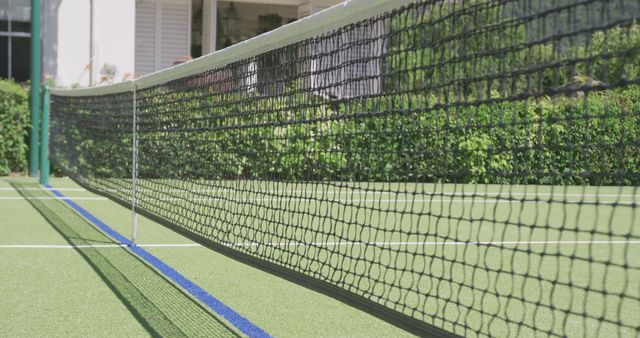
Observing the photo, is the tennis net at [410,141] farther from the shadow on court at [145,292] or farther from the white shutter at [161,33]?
the white shutter at [161,33]

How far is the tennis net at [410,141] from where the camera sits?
116 inches

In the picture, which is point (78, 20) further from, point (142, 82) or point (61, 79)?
point (142, 82)

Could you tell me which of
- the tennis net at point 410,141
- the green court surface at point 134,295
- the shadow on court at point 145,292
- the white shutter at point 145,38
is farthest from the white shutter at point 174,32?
the green court surface at point 134,295

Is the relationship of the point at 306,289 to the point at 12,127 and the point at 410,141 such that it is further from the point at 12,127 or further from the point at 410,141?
the point at 12,127

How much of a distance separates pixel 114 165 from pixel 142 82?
2.71 metres

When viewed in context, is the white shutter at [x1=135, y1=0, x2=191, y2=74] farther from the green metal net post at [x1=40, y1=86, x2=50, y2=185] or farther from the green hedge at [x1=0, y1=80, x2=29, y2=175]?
the green metal net post at [x1=40, y1=86, x2=50, y2=185]

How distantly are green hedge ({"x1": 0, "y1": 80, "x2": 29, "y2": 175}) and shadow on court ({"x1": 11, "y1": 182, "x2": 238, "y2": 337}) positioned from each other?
6.04 meters

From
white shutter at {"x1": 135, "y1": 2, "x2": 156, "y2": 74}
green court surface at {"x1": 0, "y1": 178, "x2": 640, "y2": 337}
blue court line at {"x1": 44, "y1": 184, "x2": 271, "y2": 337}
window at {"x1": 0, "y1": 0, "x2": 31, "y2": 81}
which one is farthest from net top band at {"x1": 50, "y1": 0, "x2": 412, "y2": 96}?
white shutter at {"x1": 135, "y1": 2, "x2": 156, "y2": 74}

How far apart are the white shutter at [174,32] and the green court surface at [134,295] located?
1303cm

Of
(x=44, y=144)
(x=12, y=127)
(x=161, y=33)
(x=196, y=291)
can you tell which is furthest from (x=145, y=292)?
(x=161, y=33)

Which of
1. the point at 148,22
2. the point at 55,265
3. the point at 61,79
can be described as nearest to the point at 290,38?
the point at 55,265

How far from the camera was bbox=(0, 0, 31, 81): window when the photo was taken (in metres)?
17.0

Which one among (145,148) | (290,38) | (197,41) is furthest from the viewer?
(197,41)

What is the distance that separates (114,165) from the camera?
383 inches
